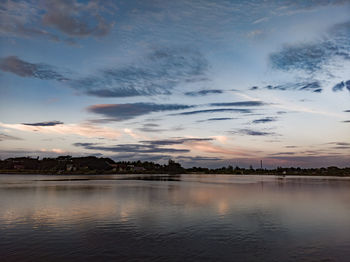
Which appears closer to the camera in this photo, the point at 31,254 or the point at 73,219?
the point at 31,254

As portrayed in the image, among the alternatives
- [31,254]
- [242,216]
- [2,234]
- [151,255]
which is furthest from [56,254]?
[242,216]

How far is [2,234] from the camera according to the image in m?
22.2

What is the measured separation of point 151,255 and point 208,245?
4.73 meters

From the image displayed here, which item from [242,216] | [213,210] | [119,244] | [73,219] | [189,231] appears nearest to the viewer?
[119,244]

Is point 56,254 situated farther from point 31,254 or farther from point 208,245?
point 208,245

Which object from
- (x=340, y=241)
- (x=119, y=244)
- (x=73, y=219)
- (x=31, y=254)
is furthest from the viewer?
(x=73, y=219)

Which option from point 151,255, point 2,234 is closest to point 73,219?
point 2,234

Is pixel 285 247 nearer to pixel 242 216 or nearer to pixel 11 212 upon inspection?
pixel 242 216

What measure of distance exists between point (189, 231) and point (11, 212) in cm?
2193

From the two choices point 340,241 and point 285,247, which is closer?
point 285,247

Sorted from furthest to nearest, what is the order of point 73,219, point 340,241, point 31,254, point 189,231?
point 73,219
point 189,231
point 340,241
point 31,254

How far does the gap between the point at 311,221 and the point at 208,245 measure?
1579 cm

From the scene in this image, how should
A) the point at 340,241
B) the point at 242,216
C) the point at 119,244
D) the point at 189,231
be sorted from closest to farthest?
the point at 119,244
the point at 340,241
the point at 189,231
the point at 242,216

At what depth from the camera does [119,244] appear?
20031 millimetres
